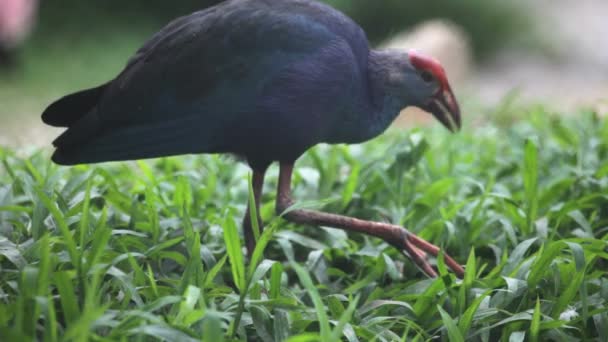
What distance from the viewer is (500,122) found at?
4820mm

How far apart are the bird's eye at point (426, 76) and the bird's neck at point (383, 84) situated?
0.23 ft

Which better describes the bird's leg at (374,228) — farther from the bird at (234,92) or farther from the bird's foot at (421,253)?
the bird at (234,92)

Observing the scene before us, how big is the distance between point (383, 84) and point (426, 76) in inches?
6.3

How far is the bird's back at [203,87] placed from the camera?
224 cm

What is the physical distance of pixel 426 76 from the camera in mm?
2500

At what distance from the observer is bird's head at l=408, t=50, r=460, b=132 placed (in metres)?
2.47

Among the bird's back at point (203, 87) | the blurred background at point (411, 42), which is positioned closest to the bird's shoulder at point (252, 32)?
the bird's back at point (203, 87)

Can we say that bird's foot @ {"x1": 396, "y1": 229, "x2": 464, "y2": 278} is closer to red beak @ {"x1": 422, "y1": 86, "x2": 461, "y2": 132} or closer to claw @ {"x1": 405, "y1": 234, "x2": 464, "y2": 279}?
claw @ {"x1": 405, "y1": 234, "x2": 464, "y2": 279}

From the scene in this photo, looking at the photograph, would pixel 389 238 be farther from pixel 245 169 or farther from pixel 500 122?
pixel 500 122

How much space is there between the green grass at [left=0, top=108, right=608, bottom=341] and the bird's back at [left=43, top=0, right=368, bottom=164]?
0.55 ft

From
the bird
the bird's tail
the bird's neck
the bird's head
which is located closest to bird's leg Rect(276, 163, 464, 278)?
the bird

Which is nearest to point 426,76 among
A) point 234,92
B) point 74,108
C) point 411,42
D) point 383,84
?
point 383,84

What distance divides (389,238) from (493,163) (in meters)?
1.24

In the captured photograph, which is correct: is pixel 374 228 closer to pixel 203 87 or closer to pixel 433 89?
pixel 433 89
